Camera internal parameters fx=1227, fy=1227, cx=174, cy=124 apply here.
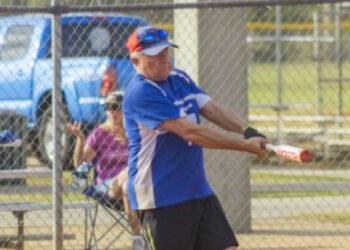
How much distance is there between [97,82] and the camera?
1528cm

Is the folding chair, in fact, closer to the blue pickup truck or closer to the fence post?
the fence post

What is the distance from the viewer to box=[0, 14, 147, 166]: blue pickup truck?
1509 cm

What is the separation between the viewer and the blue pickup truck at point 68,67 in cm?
1509

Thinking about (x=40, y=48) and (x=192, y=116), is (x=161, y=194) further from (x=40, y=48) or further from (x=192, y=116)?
(x=40, y=48)

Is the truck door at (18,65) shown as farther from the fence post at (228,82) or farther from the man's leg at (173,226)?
the man's leg at (173,226)

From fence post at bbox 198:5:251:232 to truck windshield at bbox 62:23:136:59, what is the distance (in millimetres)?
3989

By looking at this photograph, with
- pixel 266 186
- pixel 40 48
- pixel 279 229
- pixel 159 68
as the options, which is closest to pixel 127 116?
pixel 159 68

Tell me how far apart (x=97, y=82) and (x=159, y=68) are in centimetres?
828

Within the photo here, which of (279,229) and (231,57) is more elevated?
(231,57)

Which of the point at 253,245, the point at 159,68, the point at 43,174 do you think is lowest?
the point at 253,245

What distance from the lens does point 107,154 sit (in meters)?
10.6

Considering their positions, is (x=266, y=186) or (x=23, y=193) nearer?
(x=23, y=193)

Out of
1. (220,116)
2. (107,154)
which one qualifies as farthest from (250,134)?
(107,154)

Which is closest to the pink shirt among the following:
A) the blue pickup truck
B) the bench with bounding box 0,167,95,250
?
the bench with bounding box 0,167,95,250
